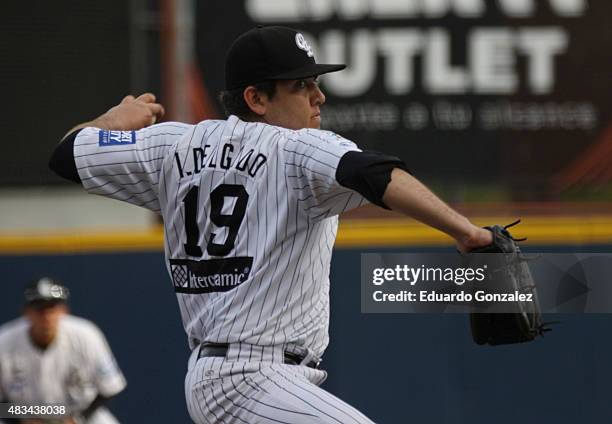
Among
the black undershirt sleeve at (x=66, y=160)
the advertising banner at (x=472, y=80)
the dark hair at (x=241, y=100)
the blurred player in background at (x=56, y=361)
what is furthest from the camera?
the advertising banner at (x=472, y=80)

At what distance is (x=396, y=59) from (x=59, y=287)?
6.87ft

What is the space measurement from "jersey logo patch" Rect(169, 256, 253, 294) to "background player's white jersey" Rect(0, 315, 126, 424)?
3.12 m

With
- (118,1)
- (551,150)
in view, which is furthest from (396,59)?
(118,1)

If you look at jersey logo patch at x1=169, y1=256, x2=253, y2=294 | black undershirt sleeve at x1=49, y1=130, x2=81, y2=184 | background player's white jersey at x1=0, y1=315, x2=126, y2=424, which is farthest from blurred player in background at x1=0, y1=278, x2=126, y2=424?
jersey logo patch at x1=169, y1=256, x2=253, y2=294

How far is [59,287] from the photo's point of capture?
5.70 m

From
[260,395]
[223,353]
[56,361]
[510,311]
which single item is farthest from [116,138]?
[56,361]

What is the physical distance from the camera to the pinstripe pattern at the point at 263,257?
244 cm

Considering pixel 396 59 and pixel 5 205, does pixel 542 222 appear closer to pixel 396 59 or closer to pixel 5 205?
pixel 396 59

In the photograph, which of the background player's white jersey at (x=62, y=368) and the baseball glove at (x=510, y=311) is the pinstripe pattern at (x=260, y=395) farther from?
the background player's white jersey at (x=62, y=368)

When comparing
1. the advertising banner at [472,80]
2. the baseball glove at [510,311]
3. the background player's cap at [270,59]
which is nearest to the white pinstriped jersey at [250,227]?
the background player's cap at [270,59]

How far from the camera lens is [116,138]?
2.72 m

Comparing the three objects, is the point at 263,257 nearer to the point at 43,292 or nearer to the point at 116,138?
the point at 116,138

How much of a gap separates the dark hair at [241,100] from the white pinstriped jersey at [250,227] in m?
0.05

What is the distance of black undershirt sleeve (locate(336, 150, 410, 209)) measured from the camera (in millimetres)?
2234
